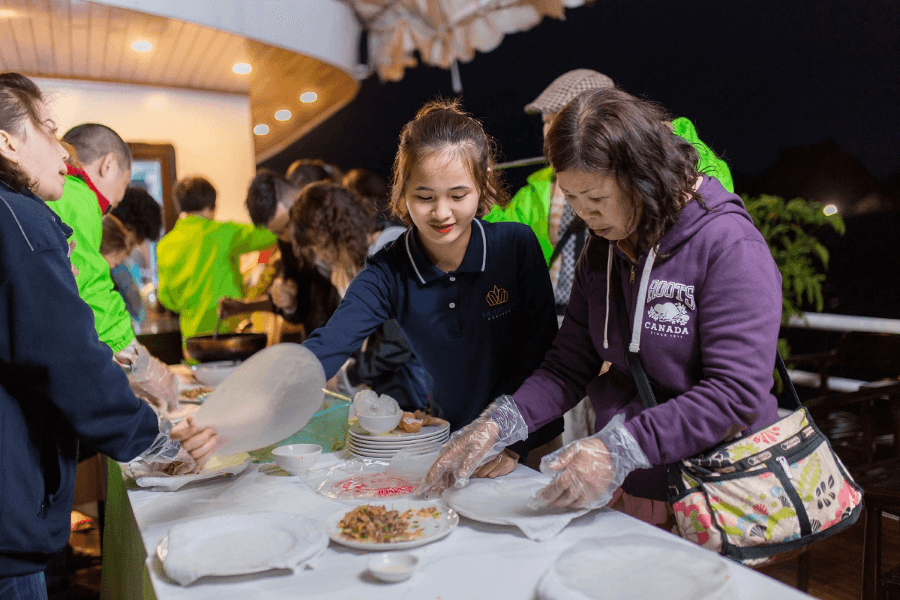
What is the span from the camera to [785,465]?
1130mm

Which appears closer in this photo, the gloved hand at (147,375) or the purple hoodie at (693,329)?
the purple hoodie at (693,329)

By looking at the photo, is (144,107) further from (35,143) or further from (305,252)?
(35,143)

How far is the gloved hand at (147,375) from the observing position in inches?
83.4

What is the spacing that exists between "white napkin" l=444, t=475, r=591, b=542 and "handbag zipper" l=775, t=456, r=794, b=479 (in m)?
0.33

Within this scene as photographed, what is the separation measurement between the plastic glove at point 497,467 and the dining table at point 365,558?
0.06 ft

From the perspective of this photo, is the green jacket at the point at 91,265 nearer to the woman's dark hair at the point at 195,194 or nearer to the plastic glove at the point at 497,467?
the plastic glove at the point at 497,467

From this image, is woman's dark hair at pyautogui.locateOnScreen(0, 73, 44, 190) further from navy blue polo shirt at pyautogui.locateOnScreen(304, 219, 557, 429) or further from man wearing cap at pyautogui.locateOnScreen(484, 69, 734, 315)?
man wearing cap at pyautogui.locateOnScreen(484, 69, 734, 315)

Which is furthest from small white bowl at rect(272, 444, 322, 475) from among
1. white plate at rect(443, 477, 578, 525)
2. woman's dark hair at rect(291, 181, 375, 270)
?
woman's dark hair at rect(291, 181, 375, 270)

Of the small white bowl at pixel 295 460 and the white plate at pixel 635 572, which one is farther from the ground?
the small white bowl at pixel 295 460

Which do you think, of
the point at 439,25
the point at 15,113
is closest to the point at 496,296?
the point at 15,113

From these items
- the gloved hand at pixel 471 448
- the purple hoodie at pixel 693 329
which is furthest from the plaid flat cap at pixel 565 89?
the gloved hand at pixel 471 448

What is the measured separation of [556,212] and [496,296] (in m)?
0.97

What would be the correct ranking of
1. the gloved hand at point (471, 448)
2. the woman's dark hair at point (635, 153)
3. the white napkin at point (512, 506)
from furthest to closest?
the gloved hand at point (471, 448) → the woman's dark hair at point (635, 153) → the white napkin at point (512, 506)

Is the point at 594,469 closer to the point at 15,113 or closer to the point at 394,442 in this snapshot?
the point at 394,442
